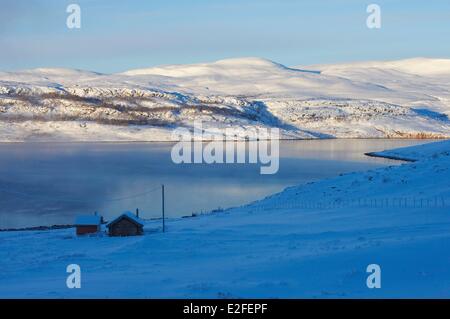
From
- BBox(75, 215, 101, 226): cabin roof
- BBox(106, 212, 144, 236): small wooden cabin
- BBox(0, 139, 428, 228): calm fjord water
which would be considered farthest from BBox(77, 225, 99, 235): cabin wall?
BBox(0, 139, 428, 228): calm fjord water

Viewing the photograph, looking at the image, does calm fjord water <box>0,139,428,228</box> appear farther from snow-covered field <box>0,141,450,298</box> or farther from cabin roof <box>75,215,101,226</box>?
snow-covered field <box>0,141,450,298</box>

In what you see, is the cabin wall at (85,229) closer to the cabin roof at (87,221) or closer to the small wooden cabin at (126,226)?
the cabin roof at (87,221)

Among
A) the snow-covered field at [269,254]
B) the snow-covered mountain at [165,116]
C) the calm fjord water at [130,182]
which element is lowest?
the calm fjord water at [130,182]

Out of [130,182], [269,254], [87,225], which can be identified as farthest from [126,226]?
[130,182]

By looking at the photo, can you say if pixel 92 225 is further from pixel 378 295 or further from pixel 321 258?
pixel 378 295

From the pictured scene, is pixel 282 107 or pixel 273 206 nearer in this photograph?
pixel 273 206

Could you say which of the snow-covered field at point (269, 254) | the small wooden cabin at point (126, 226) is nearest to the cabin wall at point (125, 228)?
the small wooden cabin at point (126, 226)

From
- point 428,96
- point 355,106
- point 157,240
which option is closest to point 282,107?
point 355,106
